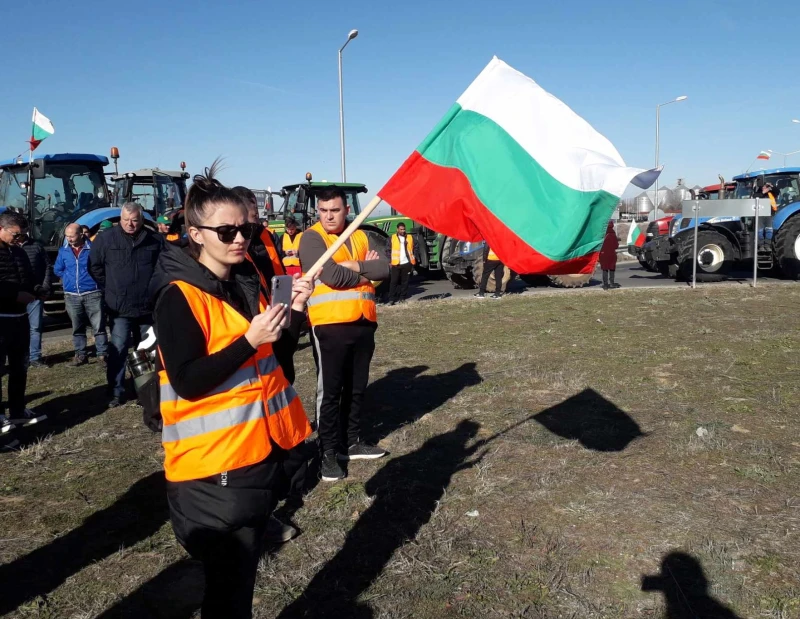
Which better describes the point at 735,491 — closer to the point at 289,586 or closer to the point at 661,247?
the point at 289,586

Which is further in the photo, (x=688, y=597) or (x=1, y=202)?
(x=1, y=202)

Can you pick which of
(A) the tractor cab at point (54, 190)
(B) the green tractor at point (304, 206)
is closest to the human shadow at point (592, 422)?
(B) the green tractor at point (304, 206)

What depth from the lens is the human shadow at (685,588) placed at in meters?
2.89

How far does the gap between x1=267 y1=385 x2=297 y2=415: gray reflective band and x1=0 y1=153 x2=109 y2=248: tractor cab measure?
11.4 meters

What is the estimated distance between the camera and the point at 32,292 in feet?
19.2

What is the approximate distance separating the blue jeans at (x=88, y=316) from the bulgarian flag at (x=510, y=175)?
6285 millimetres

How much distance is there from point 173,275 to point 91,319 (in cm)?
710

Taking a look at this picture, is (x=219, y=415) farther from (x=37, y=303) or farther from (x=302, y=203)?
(x=302, y=203)

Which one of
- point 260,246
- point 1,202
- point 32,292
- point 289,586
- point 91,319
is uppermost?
point 1,202

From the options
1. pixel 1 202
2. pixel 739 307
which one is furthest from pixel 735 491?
pixel 1 202

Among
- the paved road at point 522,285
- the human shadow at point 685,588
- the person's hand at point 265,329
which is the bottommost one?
the human shadow at point 685,588

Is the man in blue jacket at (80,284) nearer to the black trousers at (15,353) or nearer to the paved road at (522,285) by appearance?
the black trousers at (15,353)

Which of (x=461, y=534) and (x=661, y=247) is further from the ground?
(x=661, y=247)

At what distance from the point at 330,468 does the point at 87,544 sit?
4.80ft
